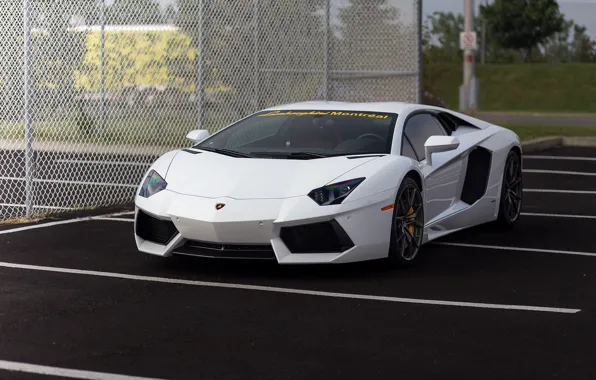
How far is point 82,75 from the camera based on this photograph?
13.5 metres

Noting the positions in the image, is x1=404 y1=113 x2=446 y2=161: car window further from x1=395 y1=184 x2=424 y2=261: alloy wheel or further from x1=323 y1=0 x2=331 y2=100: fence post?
x1=323 y1=0 x2=331 y2=100: fence post

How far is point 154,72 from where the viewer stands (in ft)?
46.1

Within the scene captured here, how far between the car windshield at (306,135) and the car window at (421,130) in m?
0.18

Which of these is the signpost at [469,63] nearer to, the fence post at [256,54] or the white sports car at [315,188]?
the fence post at [256,54]

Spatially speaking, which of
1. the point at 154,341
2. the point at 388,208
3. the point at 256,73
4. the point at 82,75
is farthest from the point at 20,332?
the point at 256,73

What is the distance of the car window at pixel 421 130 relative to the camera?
8758mm

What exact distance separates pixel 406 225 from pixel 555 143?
40.7 ft

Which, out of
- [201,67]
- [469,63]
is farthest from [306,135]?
[469,63]

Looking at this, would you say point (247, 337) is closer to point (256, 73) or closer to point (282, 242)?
point (282, 242)

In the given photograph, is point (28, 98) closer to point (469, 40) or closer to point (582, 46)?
point (469, 40)

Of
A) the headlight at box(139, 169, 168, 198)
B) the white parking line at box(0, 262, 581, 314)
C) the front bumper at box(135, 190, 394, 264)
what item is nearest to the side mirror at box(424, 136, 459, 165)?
the front bumper at box(135, 190, 394, 264)

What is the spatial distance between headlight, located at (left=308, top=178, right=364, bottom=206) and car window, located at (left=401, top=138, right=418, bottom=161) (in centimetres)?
95

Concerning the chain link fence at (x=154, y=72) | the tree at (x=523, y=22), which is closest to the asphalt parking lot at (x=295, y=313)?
the chain link fence at (x=154, y=72)

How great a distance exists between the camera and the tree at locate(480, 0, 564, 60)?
4769 cm
